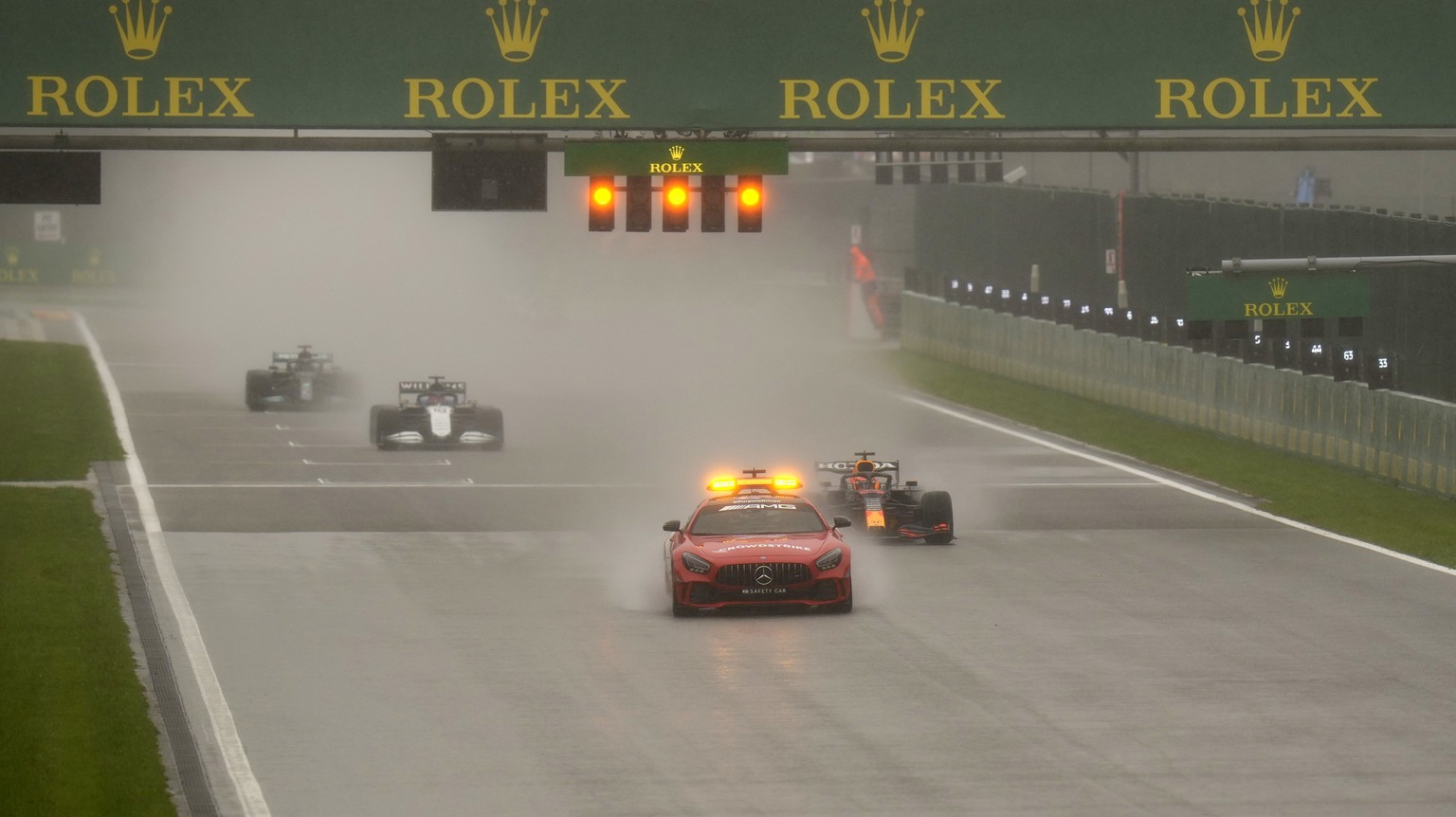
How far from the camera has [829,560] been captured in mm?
23109

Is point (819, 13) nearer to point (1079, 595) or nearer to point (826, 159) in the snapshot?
point (1079, 595)

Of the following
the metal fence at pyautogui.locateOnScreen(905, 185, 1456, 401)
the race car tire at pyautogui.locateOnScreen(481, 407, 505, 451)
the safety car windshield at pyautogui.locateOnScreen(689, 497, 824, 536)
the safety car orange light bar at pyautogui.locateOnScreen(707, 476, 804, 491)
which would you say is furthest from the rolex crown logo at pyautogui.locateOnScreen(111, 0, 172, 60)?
the race car tire at pyautogui.locateOnScreen(481, 407, 505, 451)

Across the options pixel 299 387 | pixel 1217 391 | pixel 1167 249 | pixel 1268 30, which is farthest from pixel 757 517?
pixel 1167 249

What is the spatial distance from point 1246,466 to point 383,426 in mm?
15141

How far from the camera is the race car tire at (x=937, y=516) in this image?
94.8 ft

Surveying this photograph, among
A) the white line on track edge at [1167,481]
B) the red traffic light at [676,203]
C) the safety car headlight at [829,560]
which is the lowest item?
the white line on track edge at [1167,481]

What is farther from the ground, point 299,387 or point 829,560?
point 299,387

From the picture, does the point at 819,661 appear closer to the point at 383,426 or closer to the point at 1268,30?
the point at 1268,30

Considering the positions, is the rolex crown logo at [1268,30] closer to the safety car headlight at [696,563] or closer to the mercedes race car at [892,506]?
the mercedes race car at [892,506]

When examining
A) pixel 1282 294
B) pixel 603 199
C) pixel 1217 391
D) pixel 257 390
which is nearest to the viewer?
pixel 603 199

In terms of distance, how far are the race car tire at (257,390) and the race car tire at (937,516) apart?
23568 millimetres

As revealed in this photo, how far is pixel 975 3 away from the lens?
2450 centimetres

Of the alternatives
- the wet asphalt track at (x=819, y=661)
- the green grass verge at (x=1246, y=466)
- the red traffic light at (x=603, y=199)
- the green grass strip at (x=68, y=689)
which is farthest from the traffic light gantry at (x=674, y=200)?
the green grass verge at (x=1246, y=466)

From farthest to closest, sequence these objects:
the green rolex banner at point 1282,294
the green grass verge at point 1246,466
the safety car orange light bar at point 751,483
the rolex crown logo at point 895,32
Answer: the green grass verge at point 1246,466
the green rolex banner at point 1282,294
the safety car orange light bar at point 751,483
the rolex crown logo at point 895,32
